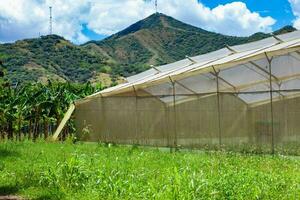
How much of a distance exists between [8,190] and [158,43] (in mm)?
109265

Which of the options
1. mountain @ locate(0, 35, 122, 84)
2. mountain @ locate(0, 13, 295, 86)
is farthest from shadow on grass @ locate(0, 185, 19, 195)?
mountain @ locate(0, 35, 122, 84)

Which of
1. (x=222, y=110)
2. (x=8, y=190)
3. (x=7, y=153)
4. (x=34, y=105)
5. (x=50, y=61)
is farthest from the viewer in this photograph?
(x=50, y=61)

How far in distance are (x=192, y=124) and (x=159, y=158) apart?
4.35 meters

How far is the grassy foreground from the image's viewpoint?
8.46 m

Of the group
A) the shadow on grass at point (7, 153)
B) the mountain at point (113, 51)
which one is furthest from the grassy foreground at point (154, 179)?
the mountain at point (113, 51)

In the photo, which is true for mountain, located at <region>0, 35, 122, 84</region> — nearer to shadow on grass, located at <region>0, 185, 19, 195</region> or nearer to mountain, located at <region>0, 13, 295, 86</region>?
mountain, located at <region>0, 13, 295, 86</region>

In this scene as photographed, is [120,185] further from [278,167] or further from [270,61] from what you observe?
[270,61]

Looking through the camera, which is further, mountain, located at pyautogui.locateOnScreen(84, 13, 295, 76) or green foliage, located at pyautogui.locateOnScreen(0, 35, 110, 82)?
mountain, located at pyautogui.locateOnScreen(84, 13, 295, 76)

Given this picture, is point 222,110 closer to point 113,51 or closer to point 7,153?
point 7,153

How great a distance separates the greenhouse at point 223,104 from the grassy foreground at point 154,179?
68.6 inches

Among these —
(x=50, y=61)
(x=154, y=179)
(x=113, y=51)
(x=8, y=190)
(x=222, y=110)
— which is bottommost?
(x=8, y=190)

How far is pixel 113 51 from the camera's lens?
116812 mm

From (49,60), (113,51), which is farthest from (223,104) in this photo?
(113,51)

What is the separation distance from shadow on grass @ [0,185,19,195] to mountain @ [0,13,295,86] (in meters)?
46.9
